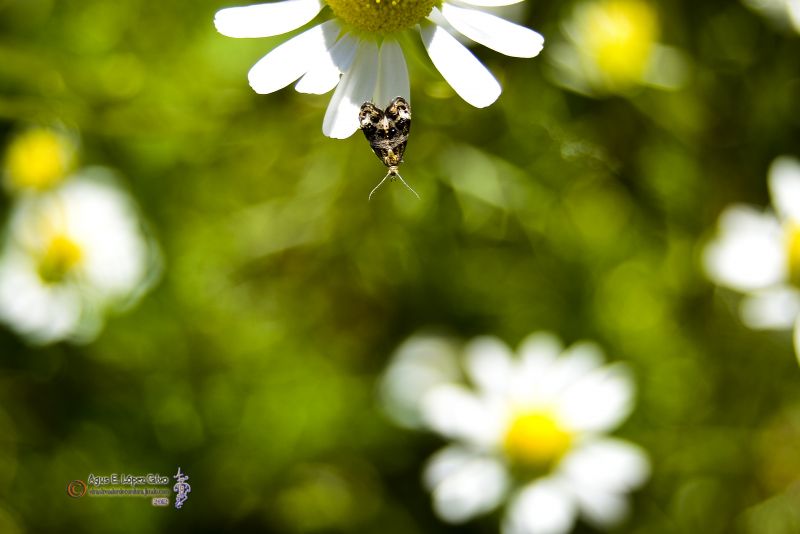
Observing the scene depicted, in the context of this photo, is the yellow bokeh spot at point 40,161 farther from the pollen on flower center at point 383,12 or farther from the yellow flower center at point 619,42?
the yellow flower center at point 619,42

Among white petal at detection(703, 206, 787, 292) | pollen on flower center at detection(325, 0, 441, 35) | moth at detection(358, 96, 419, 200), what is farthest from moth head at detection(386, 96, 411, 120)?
white petal at detection(703, 206, 787, 292)

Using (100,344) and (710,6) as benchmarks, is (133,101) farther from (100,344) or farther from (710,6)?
(710,6)

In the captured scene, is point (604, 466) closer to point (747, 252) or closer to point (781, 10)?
point (747, 252)

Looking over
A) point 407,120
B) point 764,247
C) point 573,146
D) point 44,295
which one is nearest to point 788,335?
point 764,247

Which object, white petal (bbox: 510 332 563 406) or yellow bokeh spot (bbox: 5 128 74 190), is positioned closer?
white petal (bbox: 510 332 563 406)

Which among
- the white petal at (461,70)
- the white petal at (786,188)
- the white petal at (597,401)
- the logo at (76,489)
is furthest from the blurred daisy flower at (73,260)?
the white petal at (786,188)

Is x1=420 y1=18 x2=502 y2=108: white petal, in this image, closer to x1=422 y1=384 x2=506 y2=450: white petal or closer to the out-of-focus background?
the out-of-focus background

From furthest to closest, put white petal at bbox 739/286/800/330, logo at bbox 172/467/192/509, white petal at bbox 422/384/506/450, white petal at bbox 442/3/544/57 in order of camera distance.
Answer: logo at bbox 172/467/192/509 → white petal at bbox 422/384/506/450 → white petal at bbox 739/286/800/330 → white petal at bbox 442/3/544/57

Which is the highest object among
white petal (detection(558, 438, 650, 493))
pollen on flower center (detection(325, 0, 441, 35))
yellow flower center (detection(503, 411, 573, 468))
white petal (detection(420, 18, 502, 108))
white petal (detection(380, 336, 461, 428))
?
white petal (detection(380, 336, 461, 428))

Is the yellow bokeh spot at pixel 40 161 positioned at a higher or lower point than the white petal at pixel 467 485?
higher

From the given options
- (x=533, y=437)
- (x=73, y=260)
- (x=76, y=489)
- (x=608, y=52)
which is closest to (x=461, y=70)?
(x=533, y=437)
